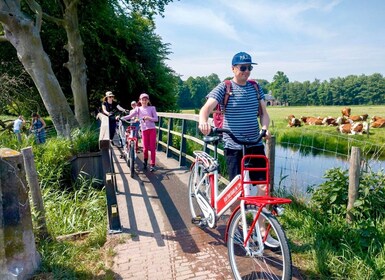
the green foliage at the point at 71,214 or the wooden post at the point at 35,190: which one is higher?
the wooden post at the point at 35,190

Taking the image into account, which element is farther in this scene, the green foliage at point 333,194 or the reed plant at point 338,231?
the green foliage at point 333,194

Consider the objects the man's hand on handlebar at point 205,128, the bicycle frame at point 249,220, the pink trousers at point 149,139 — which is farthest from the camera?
the pink trousers at point 149,139

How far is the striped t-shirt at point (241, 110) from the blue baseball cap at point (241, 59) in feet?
0.69

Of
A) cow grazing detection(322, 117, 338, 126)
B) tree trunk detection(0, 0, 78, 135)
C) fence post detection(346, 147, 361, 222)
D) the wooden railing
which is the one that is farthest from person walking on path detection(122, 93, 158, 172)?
cow grazing detection(322, 117, 338, 126)

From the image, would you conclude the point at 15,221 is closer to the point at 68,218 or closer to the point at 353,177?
the point at 68,218

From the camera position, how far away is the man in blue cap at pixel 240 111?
8.98 feet

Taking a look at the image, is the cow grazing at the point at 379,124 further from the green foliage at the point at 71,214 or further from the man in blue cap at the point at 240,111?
the man in blue cap at the point at 240,111

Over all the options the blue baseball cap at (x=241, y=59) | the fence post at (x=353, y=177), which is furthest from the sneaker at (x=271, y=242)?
the blue baseball cap at (x=241, y=59)

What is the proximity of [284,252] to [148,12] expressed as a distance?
14398 mm

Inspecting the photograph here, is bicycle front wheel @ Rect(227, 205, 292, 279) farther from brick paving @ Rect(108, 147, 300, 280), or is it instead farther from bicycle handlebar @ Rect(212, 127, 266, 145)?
bicycle handlebar @ Rect(212, 127, 266, 145)

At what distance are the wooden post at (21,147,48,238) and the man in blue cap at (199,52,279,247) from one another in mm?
2141

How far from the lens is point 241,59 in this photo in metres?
2.70

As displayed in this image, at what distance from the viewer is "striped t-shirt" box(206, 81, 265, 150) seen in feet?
A: 9.18

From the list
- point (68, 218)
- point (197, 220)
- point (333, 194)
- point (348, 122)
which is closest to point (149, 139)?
point (68, 218)
